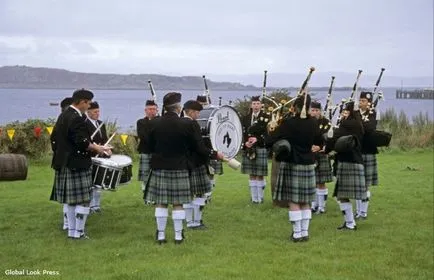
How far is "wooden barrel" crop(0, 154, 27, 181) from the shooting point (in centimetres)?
1152

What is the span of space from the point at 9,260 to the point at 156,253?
4.43 ft

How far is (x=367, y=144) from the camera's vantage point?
782 cm

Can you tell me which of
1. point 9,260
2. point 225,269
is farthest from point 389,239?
point 9,260

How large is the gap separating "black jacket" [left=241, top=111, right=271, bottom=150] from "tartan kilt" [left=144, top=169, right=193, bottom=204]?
207 cm

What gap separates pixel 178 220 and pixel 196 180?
0.81 m

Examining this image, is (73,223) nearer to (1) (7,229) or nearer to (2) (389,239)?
(1) (7,229)

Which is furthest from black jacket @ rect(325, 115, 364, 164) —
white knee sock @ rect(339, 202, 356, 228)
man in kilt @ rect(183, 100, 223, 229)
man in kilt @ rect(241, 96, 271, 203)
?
man in kilt @ rect(241, 96, 271, 203)

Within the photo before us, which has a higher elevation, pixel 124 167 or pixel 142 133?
pixel 142 133

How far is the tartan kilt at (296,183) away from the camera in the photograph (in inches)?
263

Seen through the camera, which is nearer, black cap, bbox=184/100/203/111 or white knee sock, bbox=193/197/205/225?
black cap, bbox=184/100/203/111

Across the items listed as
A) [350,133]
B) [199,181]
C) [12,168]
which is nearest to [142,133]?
[199,181]

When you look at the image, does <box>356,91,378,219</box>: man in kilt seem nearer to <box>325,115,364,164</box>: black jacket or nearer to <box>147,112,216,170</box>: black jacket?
<box>325,115,364,164</box>: black jacket

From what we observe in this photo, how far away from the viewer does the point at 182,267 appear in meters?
5.57

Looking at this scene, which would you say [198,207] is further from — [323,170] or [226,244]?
[323,170]
